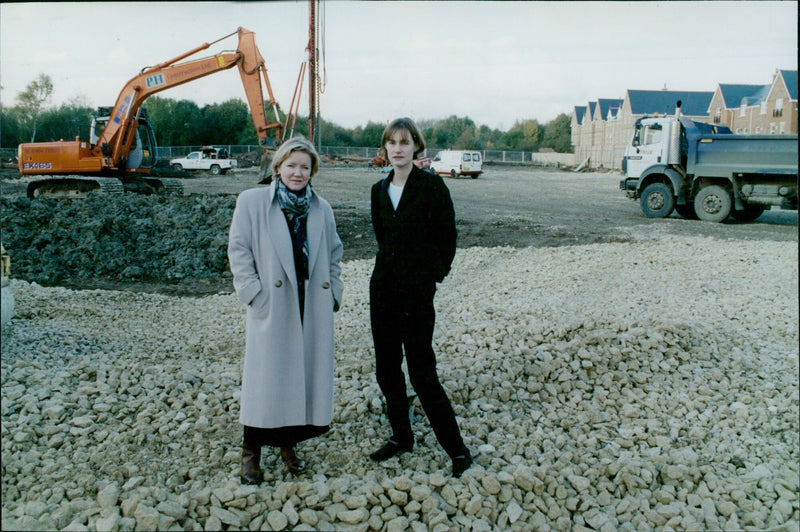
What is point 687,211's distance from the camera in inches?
605

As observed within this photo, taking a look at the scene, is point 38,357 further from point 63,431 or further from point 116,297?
point 116,297

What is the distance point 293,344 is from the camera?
292 cm

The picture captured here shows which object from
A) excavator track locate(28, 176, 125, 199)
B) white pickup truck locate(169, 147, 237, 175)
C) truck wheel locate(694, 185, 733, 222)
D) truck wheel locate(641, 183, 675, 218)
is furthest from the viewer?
white pickup truck locate(169, 147, 237, 175)

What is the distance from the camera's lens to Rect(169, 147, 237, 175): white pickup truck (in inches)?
1197

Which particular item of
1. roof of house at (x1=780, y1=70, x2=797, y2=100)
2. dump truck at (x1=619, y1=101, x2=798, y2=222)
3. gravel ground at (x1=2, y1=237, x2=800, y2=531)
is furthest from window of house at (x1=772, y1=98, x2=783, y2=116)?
roof of house at (x1=780, y1=70, x2=797, y2=100)

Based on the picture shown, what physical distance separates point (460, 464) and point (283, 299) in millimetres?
1226

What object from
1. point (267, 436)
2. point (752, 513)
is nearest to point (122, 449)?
point (267, 436)

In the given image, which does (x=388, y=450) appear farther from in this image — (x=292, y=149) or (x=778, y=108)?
(x=778, y=108)

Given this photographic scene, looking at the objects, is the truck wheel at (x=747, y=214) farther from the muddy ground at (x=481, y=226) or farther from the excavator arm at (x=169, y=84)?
the excavator arm at (x=169, y=84)

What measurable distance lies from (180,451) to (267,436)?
636 mm

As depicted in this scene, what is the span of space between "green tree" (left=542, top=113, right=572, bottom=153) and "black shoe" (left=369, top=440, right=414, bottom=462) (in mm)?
48534

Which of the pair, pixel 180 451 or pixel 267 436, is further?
pixel 180 451

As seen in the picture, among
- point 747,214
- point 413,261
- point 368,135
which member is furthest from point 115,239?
point 368,135

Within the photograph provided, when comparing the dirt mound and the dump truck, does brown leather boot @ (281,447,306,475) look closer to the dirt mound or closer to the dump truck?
the dirt mound
